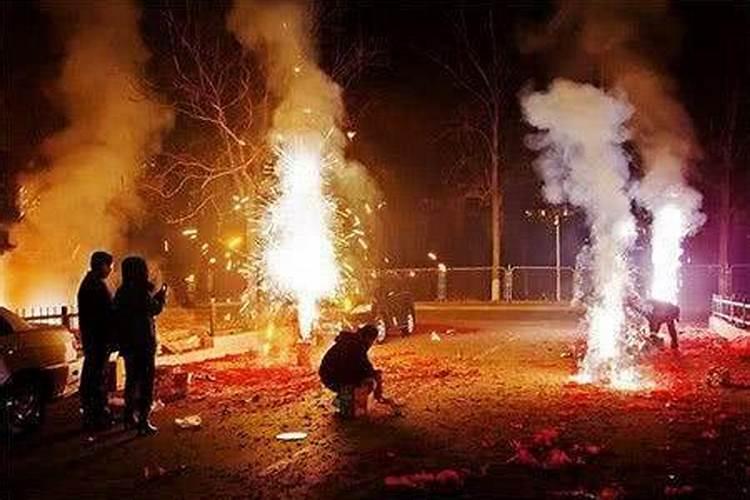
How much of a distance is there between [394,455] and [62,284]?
18336 mm

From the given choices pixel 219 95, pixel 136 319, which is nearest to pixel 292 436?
pixel 136 319

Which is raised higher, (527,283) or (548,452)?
(527,283)

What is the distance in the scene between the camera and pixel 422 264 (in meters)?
41.8

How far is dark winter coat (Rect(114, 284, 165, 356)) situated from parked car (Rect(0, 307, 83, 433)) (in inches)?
44.6

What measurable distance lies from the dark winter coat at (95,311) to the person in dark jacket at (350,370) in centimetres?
282

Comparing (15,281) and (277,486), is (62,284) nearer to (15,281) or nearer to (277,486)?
(15,281)

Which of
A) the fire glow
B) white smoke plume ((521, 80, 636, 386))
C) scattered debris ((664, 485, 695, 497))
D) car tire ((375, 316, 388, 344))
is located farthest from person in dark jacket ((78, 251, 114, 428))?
car tire ((375, 316, 388, 344))

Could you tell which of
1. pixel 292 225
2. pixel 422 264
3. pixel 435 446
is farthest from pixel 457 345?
pixel 422 264

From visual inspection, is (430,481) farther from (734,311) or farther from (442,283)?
(442,283)

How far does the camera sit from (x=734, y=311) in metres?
22.6

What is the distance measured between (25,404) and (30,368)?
1.41 feet

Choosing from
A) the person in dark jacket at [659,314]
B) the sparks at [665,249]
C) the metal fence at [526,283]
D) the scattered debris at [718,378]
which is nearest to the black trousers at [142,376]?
the scattered debris at [718,378]

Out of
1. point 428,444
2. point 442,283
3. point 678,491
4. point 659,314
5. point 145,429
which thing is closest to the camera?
point 678,491

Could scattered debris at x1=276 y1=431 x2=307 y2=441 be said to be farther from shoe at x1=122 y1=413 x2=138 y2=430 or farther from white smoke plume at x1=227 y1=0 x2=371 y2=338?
white smoke plume at x1=227 y1=0 x2=371 y2=338
